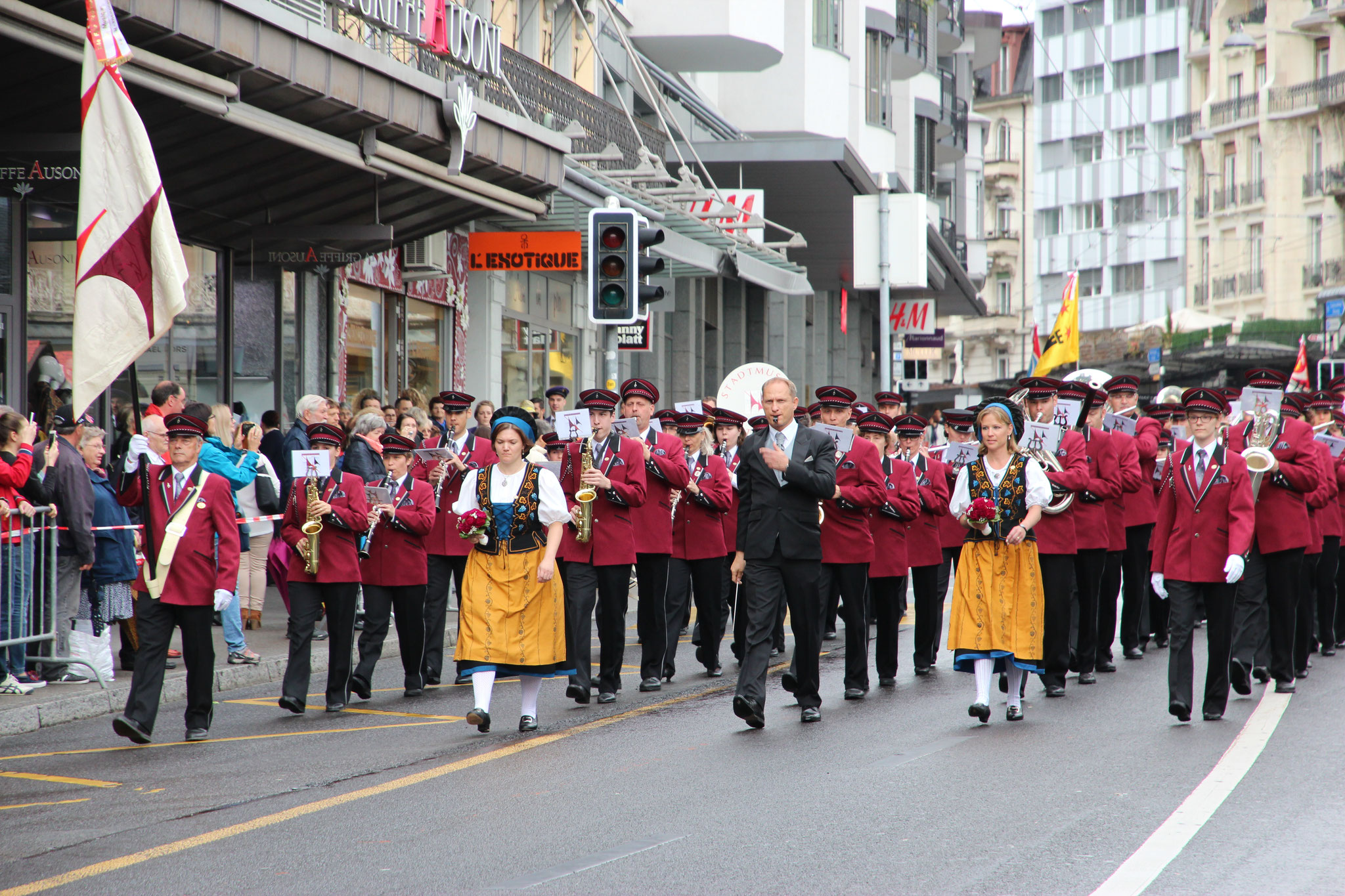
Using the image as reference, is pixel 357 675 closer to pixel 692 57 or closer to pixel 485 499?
pixel 485 499

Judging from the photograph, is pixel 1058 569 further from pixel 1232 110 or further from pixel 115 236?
pixel 1232 110

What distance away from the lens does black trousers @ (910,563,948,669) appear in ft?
40.0

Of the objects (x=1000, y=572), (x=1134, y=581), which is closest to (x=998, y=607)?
(x=1000, y=572)

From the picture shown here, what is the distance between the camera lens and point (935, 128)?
53062 mm

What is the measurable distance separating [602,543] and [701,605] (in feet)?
5.17

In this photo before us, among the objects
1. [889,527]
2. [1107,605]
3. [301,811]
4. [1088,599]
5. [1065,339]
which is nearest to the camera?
[301,811]

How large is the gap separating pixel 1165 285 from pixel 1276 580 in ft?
266

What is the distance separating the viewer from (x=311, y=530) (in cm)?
1039

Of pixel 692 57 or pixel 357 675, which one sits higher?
pixel 692 57

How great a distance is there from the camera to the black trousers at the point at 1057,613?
424 inches

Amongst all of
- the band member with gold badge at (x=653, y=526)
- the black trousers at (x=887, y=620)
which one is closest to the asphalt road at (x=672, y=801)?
the band member with gold badge at (x=653, y=526)

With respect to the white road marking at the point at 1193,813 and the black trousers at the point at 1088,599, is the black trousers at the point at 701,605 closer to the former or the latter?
the black trousers at the point at 1088,599

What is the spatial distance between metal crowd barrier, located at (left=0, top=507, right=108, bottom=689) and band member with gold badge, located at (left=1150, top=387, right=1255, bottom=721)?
683 cm

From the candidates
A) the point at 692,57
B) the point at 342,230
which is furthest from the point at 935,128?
the point at 342,230
